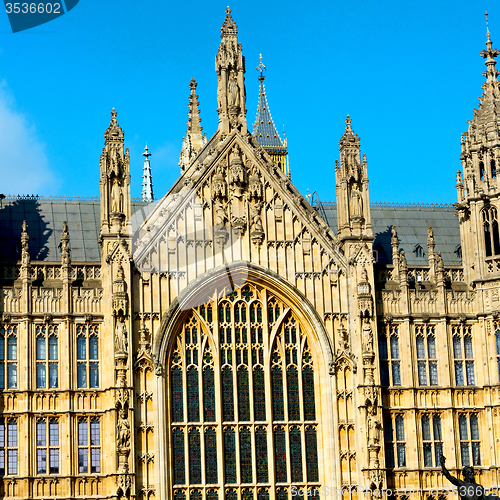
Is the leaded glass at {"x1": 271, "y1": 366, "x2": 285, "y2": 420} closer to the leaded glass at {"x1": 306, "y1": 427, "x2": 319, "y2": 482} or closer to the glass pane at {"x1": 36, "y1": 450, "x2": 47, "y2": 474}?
the leaded glass at {"x1": 306, "y1": 427, "x2": 319, "y2": 482}

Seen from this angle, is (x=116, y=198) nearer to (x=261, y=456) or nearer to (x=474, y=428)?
(x=261, y=456)

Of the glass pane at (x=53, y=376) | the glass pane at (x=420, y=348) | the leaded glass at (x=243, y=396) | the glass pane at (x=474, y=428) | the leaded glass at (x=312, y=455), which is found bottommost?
the leaded glass at (x=312, y=455)

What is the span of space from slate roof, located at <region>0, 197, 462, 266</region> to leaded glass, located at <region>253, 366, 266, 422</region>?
10.9 m

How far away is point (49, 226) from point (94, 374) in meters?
10.4

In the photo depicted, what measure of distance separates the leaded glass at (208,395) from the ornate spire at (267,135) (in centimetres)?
3127

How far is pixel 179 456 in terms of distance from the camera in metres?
54.7

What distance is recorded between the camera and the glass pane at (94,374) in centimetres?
5512

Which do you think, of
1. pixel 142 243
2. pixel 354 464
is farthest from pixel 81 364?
pixel 354 464

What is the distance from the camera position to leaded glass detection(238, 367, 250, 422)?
55.6 metres

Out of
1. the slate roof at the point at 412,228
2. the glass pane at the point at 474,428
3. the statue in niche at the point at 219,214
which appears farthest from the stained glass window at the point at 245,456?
the slate roof at the point at 412,228

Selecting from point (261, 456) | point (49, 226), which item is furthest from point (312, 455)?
point (49, 226)

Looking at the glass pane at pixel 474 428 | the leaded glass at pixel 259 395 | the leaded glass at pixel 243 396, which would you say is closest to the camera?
the leaded glass at pixel 243 396

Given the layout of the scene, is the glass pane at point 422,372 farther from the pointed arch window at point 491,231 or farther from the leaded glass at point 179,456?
the leaded glass at point 179,456

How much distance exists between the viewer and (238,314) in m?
56.7
